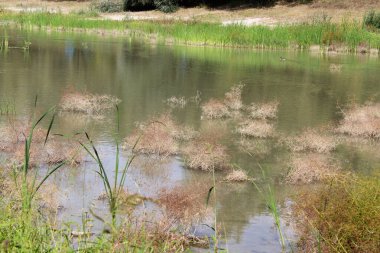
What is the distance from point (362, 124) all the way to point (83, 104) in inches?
217

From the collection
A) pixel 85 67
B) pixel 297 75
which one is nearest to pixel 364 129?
pixel 297 75

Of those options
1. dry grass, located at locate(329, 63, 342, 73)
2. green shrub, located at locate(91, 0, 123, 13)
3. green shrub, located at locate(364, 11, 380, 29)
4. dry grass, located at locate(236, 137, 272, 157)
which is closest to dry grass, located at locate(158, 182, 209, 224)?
dry grass, located at locate(236, 137, 272, 157)

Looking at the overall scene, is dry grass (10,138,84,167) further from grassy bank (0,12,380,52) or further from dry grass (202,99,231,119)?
grassy bank (0,12,380,52)

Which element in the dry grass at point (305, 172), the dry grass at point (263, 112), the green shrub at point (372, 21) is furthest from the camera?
the green shrub at point (372, 21)

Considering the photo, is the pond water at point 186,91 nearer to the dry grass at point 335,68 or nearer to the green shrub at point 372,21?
the dry grass at point 335,68

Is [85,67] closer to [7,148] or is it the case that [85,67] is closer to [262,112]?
[262,112]

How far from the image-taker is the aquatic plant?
18.0 ft

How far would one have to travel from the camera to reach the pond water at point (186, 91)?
8.05 metres

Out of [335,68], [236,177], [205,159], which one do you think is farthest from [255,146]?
[335,68]

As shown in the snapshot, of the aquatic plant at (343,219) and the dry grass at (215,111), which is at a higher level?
the aquatic plant at (343,219)

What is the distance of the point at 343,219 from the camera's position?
580 cm

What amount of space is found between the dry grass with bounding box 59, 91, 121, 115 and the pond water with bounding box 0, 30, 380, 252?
1.36 feet

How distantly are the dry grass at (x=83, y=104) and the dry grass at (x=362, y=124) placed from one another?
4.81 metres

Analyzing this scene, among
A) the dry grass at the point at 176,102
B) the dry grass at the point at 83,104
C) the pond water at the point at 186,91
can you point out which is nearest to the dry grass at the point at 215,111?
the pond water at the point at 186,91
